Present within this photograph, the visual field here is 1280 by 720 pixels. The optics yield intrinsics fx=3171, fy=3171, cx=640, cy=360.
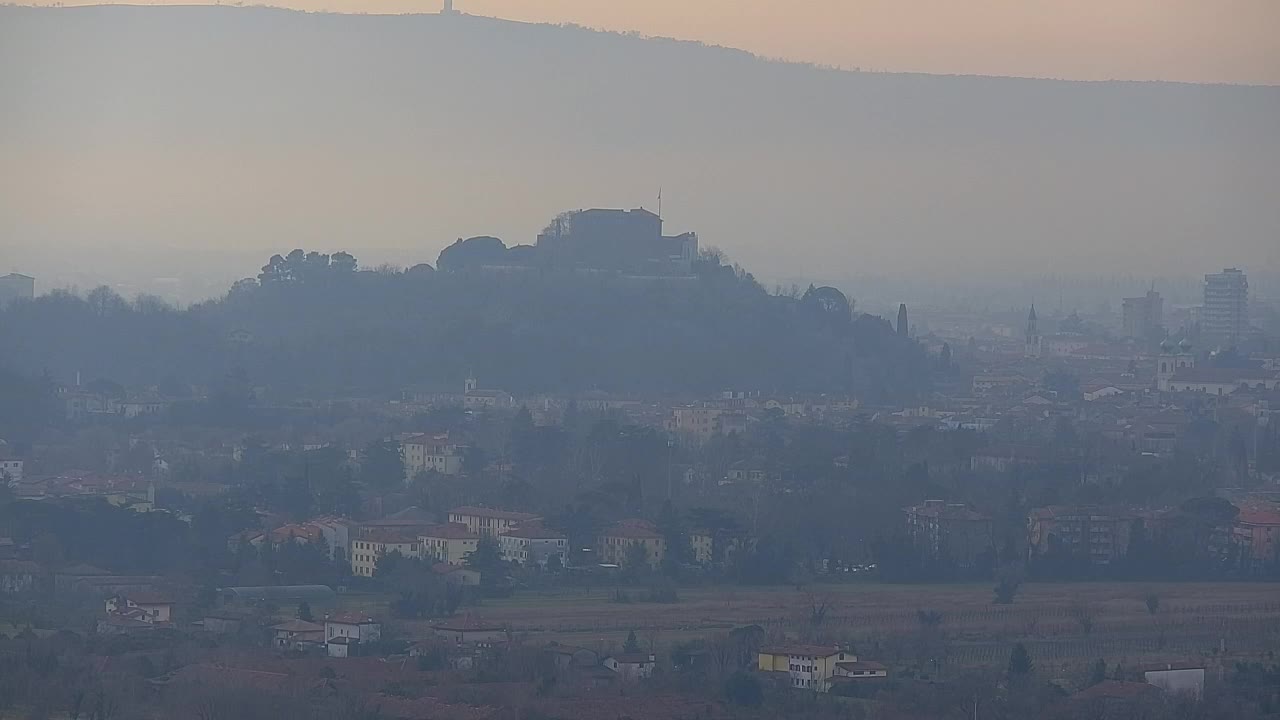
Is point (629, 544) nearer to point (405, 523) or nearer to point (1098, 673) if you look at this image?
point (405, 523)

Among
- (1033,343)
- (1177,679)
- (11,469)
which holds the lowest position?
(1177,679)

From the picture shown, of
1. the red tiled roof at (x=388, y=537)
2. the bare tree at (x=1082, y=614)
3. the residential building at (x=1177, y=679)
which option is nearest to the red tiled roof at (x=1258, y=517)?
the bare tree at (x=1082, y=614)

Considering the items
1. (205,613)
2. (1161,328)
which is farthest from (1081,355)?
(205,613)

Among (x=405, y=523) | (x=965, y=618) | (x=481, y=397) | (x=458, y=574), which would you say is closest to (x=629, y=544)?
(x=458, y=574)

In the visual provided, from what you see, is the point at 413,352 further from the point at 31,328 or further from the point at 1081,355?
the point at 1081,355

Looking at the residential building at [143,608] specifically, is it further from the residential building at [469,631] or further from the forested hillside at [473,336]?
the forested hillside at [473,336]

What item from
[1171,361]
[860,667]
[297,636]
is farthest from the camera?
[1171,361]

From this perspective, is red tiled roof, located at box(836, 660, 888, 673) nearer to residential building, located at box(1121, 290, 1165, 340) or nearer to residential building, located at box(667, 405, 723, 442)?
residential building, located at box(667, 405, 723, 442)
